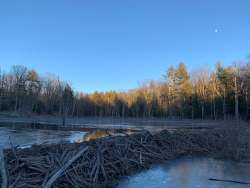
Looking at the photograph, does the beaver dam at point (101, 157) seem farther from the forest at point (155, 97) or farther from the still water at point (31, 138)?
the forest at point (155, 97)

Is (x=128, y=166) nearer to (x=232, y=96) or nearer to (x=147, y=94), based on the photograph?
(x=232, y=96)

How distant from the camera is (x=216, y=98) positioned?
200 ft

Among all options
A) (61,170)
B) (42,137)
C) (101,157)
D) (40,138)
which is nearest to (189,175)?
(101,157)

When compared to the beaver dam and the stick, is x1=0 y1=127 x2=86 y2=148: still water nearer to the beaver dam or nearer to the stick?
the beaver dam

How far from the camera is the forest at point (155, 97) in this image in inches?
2199

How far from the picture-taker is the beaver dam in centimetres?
779

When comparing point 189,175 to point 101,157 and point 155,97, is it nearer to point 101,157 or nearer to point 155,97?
point 101,157

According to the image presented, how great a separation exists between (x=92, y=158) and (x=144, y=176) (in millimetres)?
2107

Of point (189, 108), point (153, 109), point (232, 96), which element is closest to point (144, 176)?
point (232, 96)

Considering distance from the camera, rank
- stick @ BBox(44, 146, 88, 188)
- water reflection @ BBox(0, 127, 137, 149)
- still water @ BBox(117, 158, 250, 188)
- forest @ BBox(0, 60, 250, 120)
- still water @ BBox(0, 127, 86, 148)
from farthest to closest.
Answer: forest @ BBox(0, 60, 250, 120)
water reflection @ BBox(0, 127, 137, 149)
still water @ BBox(0, 127, 86, 148)
still water @ BBox(117, 158, 250, 188)
stick @ BBox(44, 146, 88, 188)

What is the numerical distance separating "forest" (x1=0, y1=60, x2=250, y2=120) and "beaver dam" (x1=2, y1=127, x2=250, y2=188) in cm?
2990

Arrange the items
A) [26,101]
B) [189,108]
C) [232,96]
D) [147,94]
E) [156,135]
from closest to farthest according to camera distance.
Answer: [156,135], [232,96], [189,108], [26,101], [147,94]

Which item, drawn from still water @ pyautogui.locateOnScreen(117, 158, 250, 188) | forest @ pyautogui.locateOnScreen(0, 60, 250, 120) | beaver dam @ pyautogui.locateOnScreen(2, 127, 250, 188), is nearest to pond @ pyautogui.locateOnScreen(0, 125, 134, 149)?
beaver dam @ pyautogui.locateOnScreen(2, 127, 250, 188)

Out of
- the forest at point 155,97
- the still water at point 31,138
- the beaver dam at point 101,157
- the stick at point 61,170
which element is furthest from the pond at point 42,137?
the forest at point 155,97
